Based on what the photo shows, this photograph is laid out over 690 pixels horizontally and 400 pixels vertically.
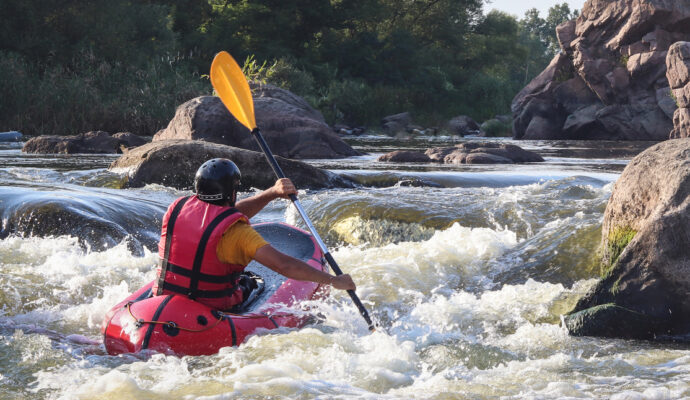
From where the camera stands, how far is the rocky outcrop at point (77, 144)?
13500 mm

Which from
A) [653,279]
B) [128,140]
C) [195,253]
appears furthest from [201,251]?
[128,140]

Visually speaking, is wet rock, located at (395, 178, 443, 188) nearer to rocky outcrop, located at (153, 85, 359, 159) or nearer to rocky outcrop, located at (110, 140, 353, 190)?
rocky outcrop, located at (110, 140, 353, 190)

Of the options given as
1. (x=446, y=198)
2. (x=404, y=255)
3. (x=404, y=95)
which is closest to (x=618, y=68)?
(x=404, y=95)

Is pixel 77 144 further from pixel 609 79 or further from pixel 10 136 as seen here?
pixel 609 79

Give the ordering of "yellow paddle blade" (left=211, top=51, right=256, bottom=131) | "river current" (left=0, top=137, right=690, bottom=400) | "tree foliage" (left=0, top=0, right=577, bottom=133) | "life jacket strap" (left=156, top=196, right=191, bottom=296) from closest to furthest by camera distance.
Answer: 1. "river current" (left=0, top=137, right=690, bottom=400)
2. "life jacket strap" (left=156, top=196, right=191, bottom=296)
3. "yellow paddle blade" (left=211, top=51, right=256, bottom=131)
4. "tree foliage" (left=0, top=0, right=577, bottom=133)

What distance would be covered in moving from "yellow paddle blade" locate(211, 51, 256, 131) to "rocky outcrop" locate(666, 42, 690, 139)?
1269cm

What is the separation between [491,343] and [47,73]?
1752 centimetres

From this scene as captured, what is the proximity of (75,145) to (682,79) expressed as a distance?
39.6 ft

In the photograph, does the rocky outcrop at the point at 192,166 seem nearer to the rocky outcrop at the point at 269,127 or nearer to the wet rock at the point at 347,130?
the rocky outcrop at the point at 269,127

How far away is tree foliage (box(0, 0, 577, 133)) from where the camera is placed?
19.7 metres

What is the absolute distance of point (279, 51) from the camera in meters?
31.1

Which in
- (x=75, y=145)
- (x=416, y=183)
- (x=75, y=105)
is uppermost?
(x=75, y=105)

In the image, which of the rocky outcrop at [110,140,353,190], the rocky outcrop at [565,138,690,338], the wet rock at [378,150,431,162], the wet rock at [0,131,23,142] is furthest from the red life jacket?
the wet rock at [0,131,23,142]

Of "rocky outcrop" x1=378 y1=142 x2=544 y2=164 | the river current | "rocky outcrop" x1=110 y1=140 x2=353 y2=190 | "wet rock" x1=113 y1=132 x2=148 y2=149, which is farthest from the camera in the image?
"wet rock" x1=113 y1=132 x2=148 y2=149
